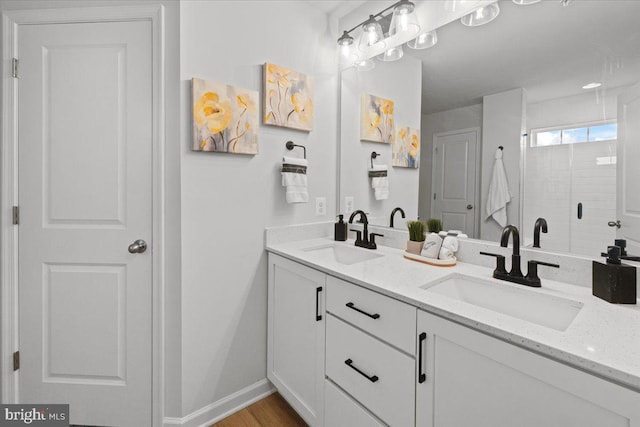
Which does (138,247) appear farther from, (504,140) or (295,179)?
(504,140)

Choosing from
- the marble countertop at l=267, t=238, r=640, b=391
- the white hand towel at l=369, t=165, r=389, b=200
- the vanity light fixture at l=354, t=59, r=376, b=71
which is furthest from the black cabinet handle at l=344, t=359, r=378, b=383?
the vanity light fixture at l=354, t=59, r=376, b=71

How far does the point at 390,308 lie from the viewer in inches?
41.6

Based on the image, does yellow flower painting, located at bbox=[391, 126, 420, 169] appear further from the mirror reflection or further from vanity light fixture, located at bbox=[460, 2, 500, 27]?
vanity light fixture, located at bbox=[460, 2, 500, 27]

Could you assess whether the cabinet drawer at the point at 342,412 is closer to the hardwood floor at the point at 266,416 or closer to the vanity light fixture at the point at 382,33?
the hardwood floor at the point at 266,416

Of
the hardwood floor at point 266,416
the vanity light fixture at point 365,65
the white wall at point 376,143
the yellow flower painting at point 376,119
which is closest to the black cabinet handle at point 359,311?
the white wall at point 376,143

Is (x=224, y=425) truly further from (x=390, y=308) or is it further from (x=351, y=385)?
(x=390, y=308)

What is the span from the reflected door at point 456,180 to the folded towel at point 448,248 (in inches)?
4.0

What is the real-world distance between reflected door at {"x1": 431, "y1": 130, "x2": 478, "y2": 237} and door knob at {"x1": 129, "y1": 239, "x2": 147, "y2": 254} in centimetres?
152

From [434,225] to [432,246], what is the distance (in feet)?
0.62

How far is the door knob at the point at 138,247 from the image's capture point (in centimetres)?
152

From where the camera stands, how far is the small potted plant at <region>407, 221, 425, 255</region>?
5.08ft

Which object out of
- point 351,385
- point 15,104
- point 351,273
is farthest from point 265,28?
point 351,385

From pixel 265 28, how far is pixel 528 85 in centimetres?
142

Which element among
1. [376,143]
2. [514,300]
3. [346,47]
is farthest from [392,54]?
[514,300]
